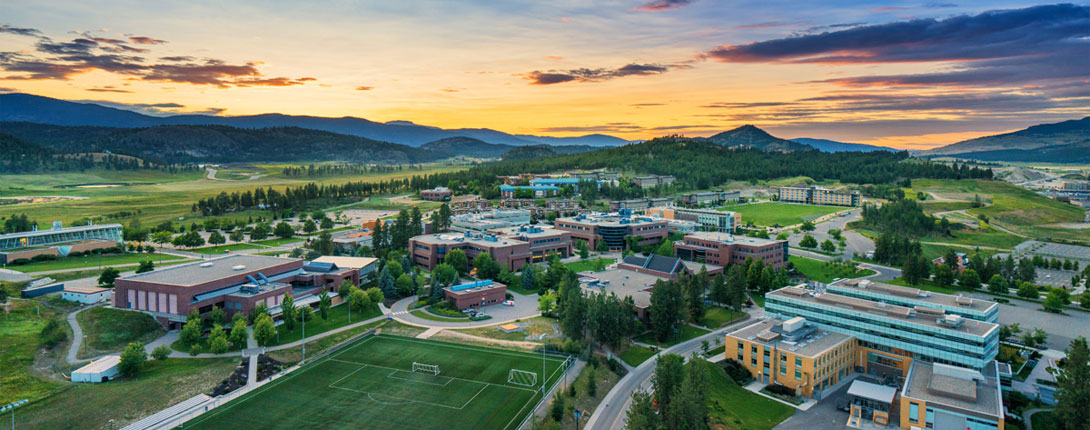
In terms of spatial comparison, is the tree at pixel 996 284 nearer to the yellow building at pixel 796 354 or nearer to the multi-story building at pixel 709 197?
the yellow building at pixel 796 354

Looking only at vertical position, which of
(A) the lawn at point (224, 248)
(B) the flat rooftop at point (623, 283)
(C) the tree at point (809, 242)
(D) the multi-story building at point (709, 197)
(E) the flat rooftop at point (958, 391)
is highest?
(D) the multi-story building at point (709, 197)

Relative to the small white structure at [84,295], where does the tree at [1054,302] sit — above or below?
below

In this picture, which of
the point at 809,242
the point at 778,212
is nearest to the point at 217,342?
the point at 809,242

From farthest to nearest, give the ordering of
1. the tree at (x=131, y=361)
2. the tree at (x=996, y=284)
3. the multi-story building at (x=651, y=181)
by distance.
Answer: the multi-story building at (x=651, y=181), the tree at (x=996, y=284), the tree at (x=131, y=361)

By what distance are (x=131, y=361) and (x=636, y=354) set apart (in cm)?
3250

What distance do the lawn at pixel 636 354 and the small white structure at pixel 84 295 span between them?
4200 centimetres

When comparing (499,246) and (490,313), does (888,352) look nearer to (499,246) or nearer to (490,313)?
(490,313)

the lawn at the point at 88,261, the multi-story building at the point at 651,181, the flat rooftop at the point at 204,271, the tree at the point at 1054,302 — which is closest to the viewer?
the flat rooftop at the point at 204,271

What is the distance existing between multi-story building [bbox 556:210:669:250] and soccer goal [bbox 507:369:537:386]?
47775 mm

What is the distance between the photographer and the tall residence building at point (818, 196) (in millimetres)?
135750

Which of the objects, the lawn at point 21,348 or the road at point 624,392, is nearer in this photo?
the road at point 624,392

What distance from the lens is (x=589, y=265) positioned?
245 ft

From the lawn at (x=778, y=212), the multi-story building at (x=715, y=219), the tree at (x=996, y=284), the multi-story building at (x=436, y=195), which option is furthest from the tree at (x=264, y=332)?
the multi-story building at (x=436, y=195)

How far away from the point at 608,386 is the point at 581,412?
4426mm
